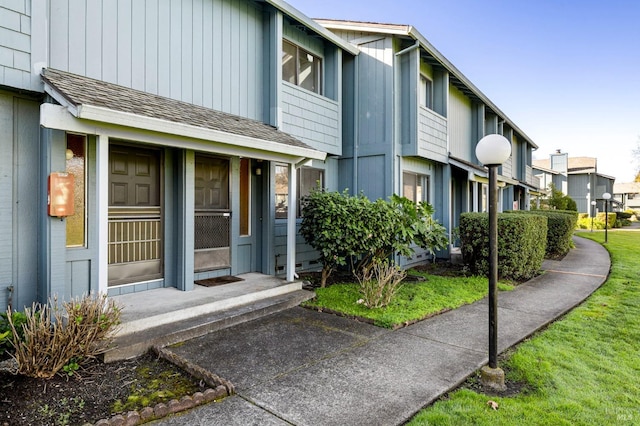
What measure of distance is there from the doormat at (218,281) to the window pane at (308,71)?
4.54 meters

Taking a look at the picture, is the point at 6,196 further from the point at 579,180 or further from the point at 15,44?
the point at 579,180

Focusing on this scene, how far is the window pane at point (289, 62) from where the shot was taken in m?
7.98

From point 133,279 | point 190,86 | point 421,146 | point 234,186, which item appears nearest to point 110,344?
point 133,279

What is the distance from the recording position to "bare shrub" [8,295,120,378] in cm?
328

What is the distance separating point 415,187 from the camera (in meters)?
10.5

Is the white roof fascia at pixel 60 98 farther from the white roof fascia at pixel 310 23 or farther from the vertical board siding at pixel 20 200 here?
the white roof fascia at pixel 310 23

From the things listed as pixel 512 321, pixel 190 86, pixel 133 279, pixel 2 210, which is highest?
pixel 190 86

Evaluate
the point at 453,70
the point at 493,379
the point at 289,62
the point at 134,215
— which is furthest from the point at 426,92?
the point at 493,379

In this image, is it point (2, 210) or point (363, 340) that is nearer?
point (2, 210)

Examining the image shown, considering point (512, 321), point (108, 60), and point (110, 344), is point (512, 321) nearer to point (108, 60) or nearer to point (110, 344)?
point (110, 344)

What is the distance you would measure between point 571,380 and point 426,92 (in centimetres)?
899

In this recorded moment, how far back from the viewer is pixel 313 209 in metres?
6.56

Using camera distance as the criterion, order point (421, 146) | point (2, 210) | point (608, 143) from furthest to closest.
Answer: point (608, 143), point (421, 146), point (2, 210)

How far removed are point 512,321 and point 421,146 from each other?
5.10 meters
